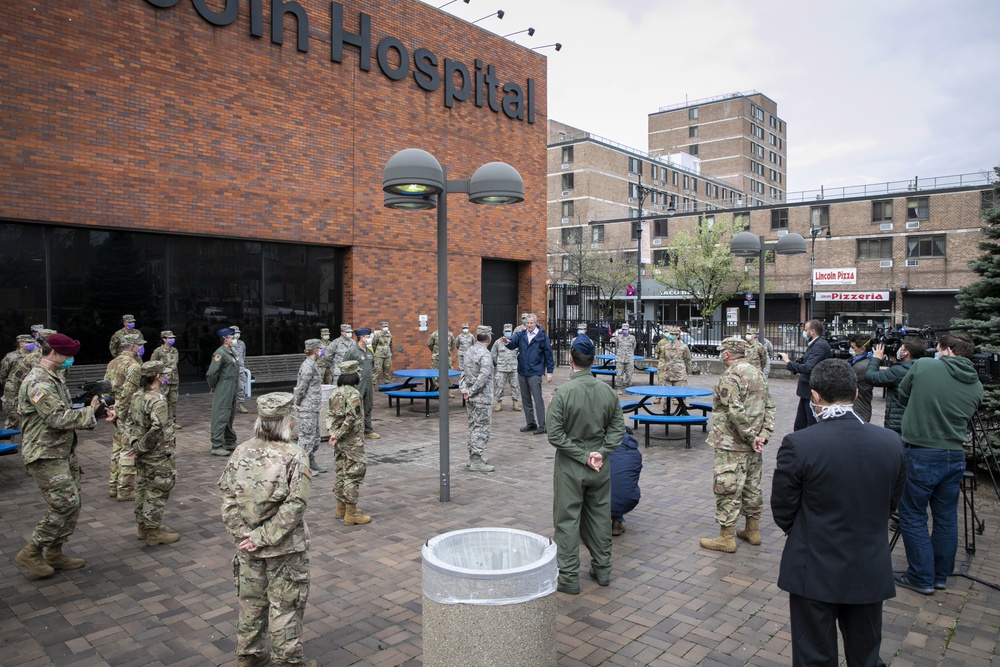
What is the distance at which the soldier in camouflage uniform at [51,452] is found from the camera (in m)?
5.30

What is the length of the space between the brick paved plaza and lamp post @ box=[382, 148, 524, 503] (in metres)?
1.19

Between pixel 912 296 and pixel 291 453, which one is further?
pixel 912 296

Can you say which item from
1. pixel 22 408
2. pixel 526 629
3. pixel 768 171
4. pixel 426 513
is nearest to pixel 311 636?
pixel 526 629

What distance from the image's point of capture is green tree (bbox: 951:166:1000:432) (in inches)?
307

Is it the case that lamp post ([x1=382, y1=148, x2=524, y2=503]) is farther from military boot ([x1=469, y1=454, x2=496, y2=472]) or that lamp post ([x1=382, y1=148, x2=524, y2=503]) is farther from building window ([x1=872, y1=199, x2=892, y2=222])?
building window ([x1=872, y1=199, x2=892, y2=222])

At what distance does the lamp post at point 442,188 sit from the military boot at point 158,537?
2.74m

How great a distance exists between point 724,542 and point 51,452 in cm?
589

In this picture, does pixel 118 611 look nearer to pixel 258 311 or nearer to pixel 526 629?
pixel 526 629

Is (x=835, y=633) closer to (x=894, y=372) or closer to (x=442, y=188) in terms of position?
(x=894, y=372)

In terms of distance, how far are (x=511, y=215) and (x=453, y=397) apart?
299 inches

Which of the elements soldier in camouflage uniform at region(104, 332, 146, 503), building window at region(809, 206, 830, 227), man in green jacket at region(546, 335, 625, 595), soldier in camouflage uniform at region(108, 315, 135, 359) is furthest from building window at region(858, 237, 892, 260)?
soldier in camouflage uniform at region(104, 332, 146, 503)

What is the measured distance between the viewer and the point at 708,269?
1639 inches

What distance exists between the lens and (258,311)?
16.5 meters

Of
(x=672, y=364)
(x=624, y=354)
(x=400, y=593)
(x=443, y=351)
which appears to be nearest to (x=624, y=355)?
(x=624, y=354)
